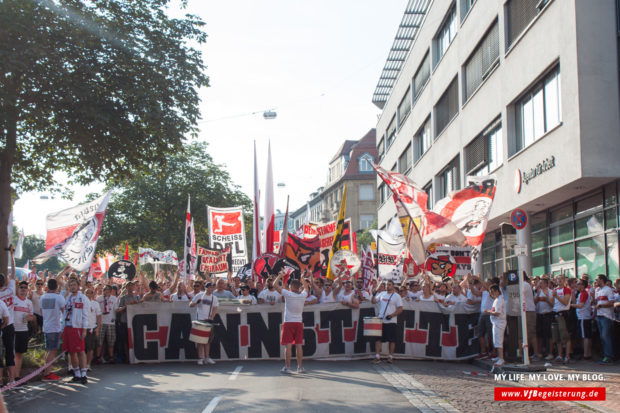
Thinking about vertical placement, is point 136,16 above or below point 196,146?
below

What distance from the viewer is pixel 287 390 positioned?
36.0 feet

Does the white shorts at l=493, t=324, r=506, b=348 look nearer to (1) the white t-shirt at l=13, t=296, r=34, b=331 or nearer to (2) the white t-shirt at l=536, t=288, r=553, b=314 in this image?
(2) the white t-shirt at l=536, t=288, r=553, b=314

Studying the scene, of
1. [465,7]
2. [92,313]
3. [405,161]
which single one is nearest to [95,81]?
[92,313]

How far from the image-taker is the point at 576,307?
15078 millimetres

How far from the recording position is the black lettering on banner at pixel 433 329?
1628cm

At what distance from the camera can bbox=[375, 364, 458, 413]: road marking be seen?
935 cm

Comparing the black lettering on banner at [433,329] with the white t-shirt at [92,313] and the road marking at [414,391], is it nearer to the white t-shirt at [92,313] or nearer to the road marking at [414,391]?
the road marking at [414,391]

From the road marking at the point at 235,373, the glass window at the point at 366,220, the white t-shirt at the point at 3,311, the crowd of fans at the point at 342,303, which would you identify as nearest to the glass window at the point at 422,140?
the crowd of fans at the point at 342,303

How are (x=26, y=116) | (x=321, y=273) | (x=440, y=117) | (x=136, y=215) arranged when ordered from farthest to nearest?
(x=136, y=215) → (x=440, y=117) → (x=321, y=273) → (x=26, y=116)

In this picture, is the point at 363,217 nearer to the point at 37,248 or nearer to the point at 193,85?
the point at 37,248

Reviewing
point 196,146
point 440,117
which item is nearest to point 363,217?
point 196,146

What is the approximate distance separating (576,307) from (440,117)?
20.0m

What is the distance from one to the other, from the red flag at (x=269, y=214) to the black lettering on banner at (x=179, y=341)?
6.83 m

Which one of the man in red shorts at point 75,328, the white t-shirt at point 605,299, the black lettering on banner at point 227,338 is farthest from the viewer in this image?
the black lettering on banner at point 227,338
